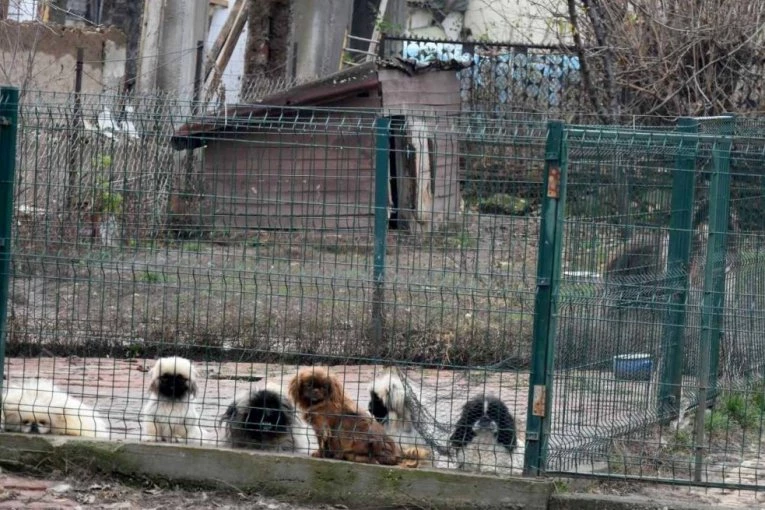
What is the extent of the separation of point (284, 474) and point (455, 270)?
5.59ft

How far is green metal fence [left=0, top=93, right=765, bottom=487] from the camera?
693cm

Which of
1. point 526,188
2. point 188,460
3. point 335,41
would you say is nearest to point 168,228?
point 188,460

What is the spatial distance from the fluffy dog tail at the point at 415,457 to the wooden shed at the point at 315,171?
1.52m

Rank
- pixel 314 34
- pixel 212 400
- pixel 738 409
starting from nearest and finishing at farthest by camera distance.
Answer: pixel 738 409 → pixel 212 400 → pixel 314 34

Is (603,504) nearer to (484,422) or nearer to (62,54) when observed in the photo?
(484,422)

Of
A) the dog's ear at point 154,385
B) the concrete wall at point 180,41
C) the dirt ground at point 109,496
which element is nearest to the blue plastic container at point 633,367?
the dirt ground at point 109,496

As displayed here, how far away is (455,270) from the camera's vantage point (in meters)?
7.34

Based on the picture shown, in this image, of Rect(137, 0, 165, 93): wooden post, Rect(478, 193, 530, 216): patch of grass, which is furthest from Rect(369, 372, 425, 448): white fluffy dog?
Rect(137, 0, 165, 93): wooden post

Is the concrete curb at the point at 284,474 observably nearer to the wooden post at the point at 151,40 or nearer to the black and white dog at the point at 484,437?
the black and white dog at the point at 484,437

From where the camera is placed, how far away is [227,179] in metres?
8.93

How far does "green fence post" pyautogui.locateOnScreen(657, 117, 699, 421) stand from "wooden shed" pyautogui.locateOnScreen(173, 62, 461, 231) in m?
1.63

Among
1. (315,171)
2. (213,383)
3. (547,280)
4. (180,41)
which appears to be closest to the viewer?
(547,280)

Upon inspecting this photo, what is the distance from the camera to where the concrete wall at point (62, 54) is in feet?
44.5

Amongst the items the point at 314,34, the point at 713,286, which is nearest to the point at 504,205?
the point at 713,286
